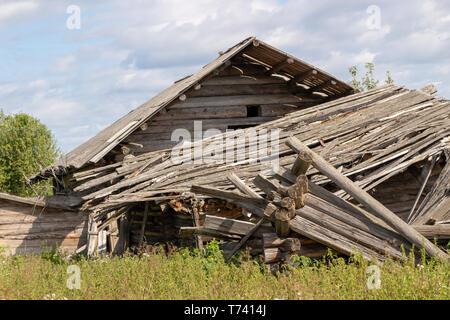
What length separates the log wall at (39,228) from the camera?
55.6ft

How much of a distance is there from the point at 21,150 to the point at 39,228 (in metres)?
21.2

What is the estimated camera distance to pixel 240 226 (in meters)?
10.4

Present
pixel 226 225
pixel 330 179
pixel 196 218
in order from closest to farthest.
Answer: pixel 226 225 → pixel 330 179 → pixel 196 218

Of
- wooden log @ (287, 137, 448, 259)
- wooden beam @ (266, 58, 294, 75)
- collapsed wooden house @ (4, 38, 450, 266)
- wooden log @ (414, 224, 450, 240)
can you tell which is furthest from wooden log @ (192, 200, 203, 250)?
wooden beam @ (266, 58, 294, 75)

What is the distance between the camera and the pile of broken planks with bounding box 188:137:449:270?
9062mm

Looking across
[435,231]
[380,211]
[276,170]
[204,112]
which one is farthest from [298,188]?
[204,112]

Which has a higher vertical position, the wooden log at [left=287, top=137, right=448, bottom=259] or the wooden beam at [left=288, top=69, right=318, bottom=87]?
the wooden beam at [left=288, top=69, right=318, bottom=87]

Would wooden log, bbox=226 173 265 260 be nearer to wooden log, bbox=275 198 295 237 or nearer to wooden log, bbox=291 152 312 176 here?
wooden log, bbox=275 198 295 237

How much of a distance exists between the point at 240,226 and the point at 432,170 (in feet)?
15.4

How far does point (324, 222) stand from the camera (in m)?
9.31

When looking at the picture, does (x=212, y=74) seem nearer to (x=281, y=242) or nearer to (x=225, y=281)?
(x=281, y=242)

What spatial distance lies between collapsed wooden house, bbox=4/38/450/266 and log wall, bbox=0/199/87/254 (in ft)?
2.90
